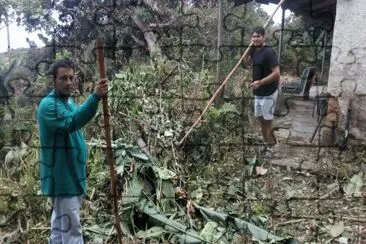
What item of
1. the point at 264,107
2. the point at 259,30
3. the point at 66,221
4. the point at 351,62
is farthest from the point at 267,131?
the point at 66,221

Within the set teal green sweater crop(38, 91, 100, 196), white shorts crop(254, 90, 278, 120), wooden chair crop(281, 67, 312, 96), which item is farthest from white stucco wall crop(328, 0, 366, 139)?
teal green sweater crop(38, 91, 100, 196)

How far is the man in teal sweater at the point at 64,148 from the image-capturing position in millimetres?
1876

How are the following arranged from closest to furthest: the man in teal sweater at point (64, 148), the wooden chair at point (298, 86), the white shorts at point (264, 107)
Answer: the man in teal sweater at point (64, 148)
the white shorts at point (264, 107)
the wooden chair at point (298, 86)

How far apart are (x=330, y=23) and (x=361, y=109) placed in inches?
45.8

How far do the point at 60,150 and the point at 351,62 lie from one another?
2.35 metres

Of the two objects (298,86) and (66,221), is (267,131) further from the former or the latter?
(66,221)

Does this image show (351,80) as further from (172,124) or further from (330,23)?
(172,124)

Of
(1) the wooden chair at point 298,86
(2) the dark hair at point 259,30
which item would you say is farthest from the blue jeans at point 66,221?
(1) the wooden chair at point 298,86

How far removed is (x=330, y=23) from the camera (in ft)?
13.7

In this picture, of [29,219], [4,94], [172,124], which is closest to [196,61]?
[172,124]

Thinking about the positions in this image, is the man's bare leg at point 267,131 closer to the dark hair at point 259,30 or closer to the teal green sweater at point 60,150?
the dark hair at point 259,30

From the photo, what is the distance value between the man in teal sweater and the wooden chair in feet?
9.70

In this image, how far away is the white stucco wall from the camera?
128 inches

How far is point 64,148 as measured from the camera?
6.55 ft
